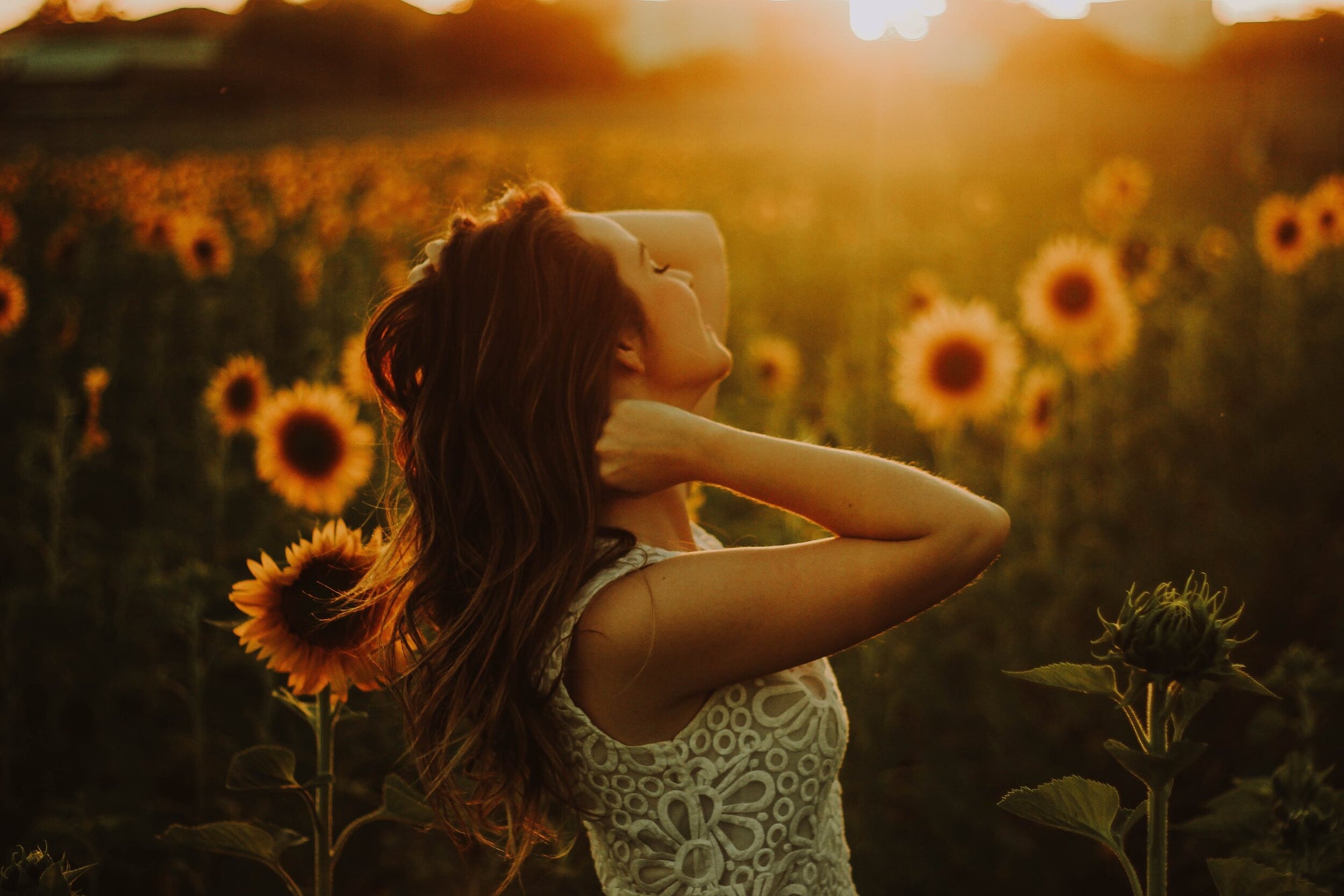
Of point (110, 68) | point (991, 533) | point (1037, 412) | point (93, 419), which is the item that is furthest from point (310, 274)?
point (110, 68)

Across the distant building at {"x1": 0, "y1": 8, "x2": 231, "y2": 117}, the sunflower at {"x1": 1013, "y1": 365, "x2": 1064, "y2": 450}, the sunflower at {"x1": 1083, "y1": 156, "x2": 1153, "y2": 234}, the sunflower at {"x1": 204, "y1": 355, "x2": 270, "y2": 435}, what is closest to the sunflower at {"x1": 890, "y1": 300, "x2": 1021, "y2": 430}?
the sunflower at {"x1": 1013, "y1": 365, "x2": 1064, "y2": 450}

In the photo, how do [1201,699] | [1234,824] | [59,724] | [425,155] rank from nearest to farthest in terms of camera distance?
1. [1201,699]
2. [1234,824]
3. [59,724]
4. [425,155]

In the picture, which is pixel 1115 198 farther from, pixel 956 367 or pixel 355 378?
pixel 355 378

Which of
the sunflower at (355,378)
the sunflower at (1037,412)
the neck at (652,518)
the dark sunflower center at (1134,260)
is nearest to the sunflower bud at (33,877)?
the neck at (652,518)

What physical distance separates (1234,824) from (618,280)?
1.20m

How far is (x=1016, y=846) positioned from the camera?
233 cm

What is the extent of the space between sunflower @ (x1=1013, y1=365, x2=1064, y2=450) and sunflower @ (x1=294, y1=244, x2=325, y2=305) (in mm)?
3166

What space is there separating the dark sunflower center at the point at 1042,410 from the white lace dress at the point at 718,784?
7.68 ft

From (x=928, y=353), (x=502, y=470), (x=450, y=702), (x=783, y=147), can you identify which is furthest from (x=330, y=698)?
(x=783, y=147)

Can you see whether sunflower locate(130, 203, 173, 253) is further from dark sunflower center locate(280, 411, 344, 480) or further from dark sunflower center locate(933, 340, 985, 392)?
dark sunflower center locate(933, 340, 985, 392)

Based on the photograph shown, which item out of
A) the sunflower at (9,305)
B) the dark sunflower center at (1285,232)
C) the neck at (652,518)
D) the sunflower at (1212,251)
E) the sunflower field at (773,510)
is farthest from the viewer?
the dark sunflower center at (1285,232)

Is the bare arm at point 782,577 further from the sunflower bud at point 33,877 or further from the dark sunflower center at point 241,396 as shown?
the dark sunflower center at point 241,396

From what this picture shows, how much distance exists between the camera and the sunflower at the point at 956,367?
309 cm

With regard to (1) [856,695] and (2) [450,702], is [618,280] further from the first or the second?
(1) [856,695]
